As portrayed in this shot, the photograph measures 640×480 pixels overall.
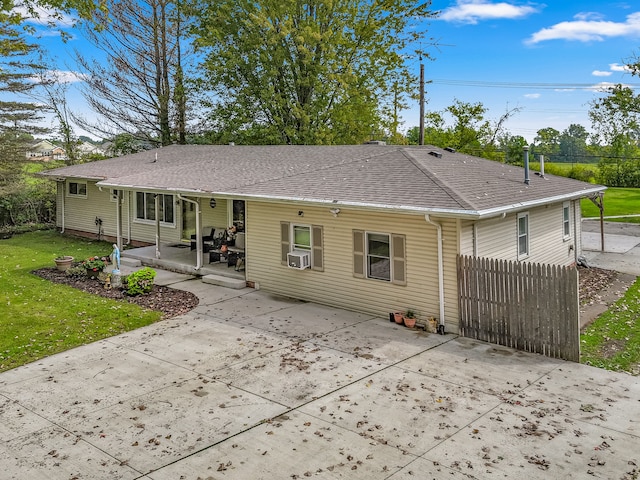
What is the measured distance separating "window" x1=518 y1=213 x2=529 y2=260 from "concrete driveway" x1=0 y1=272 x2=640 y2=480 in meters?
3.95

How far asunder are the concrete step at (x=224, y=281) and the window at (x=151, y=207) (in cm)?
539

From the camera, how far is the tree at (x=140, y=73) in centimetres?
2822

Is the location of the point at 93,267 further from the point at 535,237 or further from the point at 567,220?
the point at 567,220

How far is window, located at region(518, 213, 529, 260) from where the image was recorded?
12148 mm

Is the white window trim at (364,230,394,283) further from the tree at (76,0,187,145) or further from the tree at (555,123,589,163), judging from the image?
the tree at (555,123,589,163)

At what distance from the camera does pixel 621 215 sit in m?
29.2

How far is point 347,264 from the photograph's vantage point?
11.3 metres

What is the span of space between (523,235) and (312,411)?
8066 mm

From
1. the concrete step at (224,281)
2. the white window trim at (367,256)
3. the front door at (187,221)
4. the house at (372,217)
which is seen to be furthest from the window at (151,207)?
the white window trim at (367,256)

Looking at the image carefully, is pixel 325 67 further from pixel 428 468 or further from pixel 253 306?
pixel 428 468

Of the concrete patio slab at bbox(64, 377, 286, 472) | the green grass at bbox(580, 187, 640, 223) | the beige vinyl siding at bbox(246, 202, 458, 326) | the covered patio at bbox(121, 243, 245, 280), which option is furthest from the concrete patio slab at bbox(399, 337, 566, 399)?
the green grass at bbox(580, 187, 640, 223)

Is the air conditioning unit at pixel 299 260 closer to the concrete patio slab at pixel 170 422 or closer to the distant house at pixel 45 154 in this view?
the concrete patio slab at pixel 170 422

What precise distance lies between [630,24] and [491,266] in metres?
40.0

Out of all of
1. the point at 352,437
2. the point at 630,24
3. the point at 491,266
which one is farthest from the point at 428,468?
the point at 630,24
